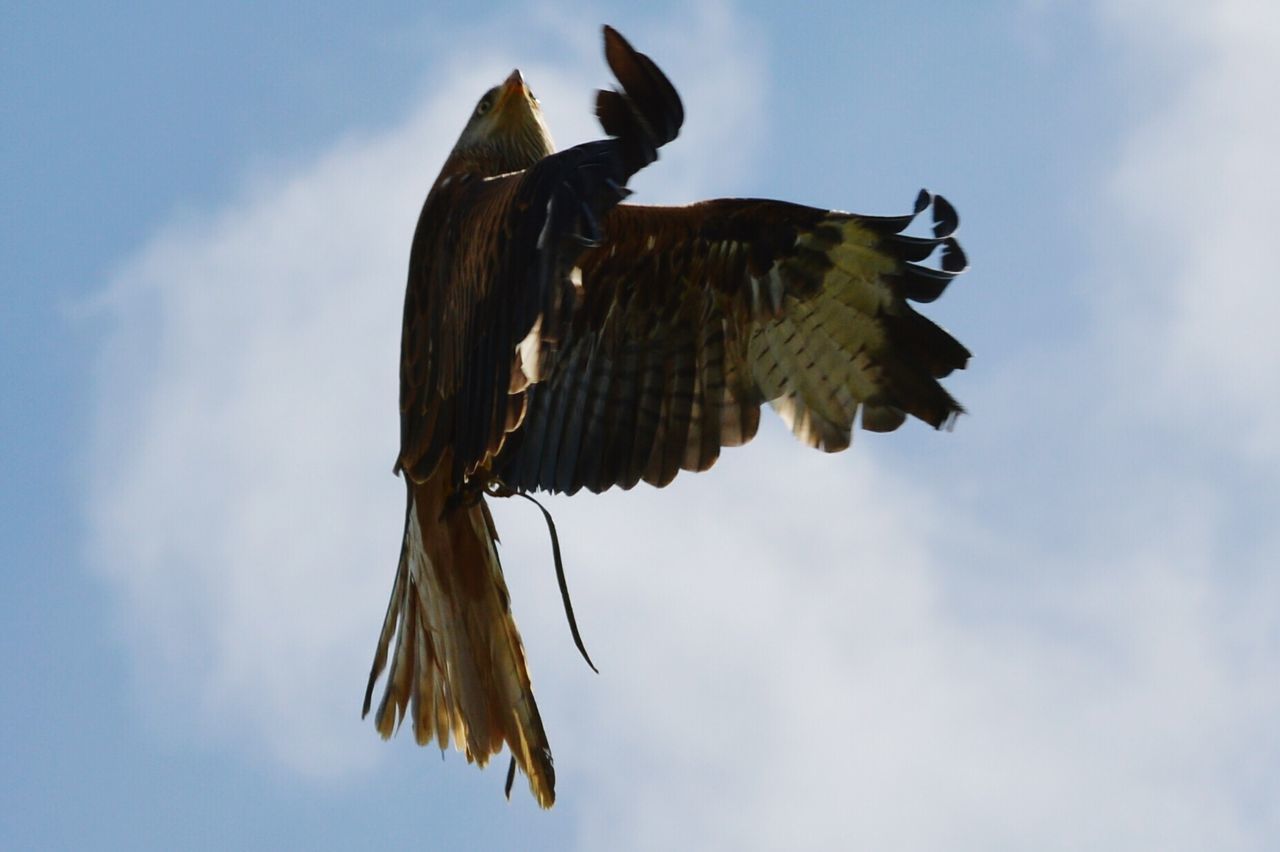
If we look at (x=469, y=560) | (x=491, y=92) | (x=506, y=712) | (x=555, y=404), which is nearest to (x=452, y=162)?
(x=491, y=92)

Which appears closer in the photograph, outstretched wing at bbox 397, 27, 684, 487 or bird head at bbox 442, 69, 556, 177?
outstretched wing at bbox 397, 27, 684, 487

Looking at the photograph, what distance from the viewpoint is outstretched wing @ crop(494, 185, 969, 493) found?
7531 mm

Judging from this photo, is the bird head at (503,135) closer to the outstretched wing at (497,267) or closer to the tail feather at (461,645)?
the outstretched wing at (497,267)

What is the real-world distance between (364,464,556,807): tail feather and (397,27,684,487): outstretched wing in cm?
27

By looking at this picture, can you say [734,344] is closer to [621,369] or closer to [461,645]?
[621,369]

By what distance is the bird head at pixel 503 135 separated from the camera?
783cm

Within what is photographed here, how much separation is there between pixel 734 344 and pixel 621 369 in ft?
1.31

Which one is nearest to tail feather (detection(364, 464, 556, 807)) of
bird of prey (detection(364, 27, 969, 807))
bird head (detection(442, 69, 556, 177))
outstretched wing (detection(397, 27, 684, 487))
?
bird of prey (detection(364, 27, 969, 807))

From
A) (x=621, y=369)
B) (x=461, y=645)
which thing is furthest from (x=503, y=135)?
(x=461, y=645)

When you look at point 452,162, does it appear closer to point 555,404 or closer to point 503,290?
point 555,404

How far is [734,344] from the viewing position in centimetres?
775

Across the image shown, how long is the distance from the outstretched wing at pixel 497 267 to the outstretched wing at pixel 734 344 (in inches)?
21.2

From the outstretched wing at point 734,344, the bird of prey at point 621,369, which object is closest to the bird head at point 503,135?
the bird of prey at point 621,369

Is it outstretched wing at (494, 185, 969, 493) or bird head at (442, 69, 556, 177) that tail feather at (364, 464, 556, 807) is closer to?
outstretched wing at (494, 185, 969, 493)
